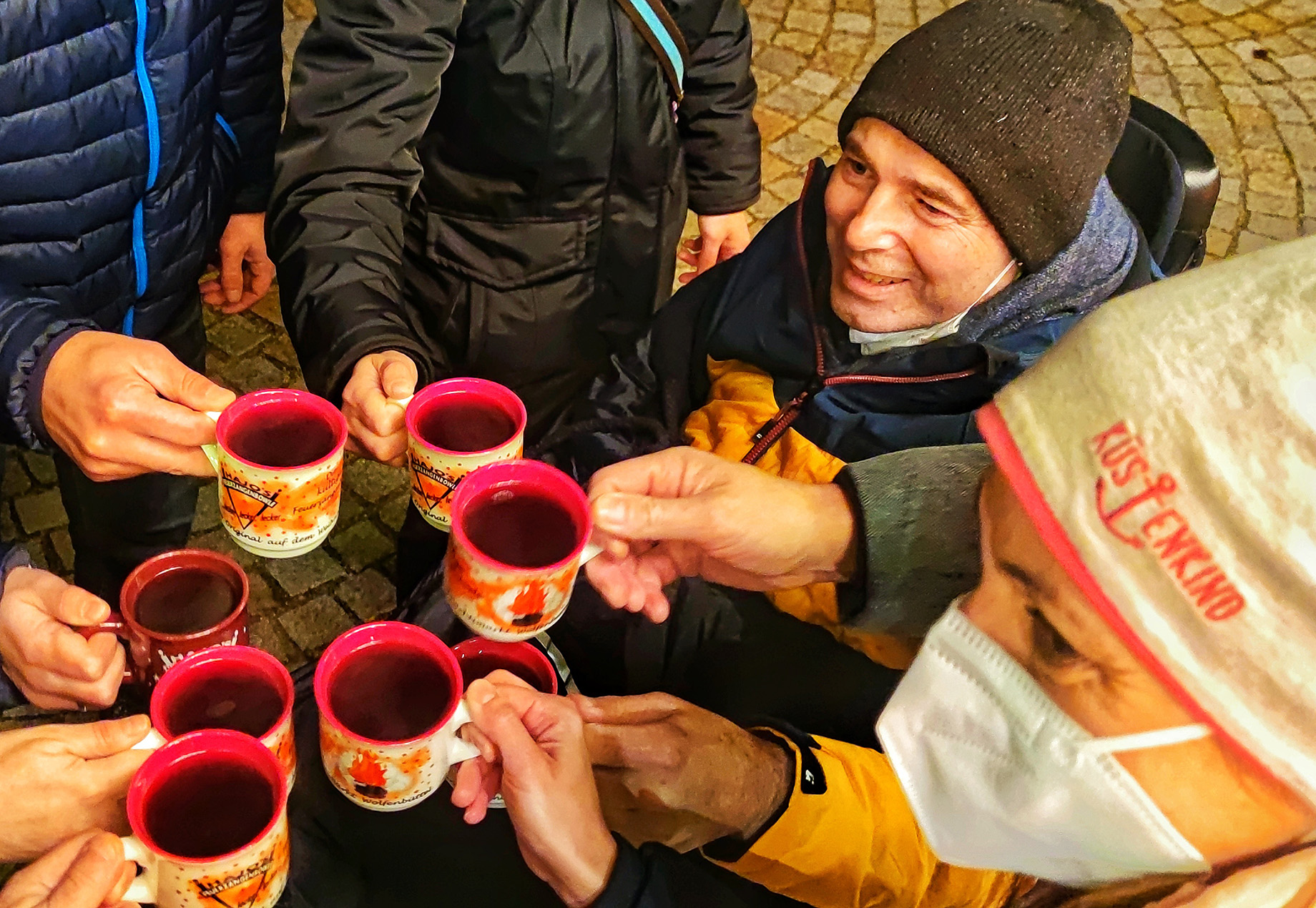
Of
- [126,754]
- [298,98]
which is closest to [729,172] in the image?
[298,98]

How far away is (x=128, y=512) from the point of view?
90.4 inches

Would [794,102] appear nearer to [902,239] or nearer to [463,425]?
[902,239]

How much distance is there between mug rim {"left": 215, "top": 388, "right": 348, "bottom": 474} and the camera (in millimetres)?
1466

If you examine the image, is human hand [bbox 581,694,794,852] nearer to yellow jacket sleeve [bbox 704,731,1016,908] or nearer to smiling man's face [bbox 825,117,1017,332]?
yellow jacket sleeve [bbox 704,731,1016,908]

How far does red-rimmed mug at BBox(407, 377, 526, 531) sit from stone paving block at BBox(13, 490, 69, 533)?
5.74ft

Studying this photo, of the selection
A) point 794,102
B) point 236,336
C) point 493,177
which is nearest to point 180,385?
point 493,177

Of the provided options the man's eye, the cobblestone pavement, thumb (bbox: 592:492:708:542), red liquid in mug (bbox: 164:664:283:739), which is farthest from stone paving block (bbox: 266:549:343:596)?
the man's eye

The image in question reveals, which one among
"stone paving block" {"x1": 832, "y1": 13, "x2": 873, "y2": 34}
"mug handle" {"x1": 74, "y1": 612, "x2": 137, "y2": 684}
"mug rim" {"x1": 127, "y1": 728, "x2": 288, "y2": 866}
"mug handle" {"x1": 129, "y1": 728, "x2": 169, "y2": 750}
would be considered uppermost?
"mug rim" {"x1": 127, "y1": 728, "x2": 288, "y2": 866}

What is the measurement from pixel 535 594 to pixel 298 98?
101 centimetres

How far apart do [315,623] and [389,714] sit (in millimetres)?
1344

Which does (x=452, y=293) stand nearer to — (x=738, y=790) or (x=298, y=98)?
(x=298, y=98)

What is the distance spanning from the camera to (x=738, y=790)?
152 cm

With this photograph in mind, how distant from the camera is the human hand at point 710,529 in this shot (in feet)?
5.02

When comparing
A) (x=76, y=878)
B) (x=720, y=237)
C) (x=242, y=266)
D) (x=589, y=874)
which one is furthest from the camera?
(x=720, y=237)
